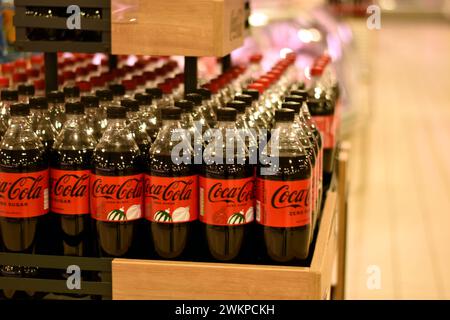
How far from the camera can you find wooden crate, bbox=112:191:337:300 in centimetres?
208

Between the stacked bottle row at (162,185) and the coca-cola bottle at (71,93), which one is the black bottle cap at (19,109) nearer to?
the stacked bottle row at (162,185)

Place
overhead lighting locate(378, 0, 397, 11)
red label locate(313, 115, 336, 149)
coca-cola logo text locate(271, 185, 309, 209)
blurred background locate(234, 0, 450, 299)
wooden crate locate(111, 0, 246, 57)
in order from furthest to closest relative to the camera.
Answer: overhead lighting locate(378, 0, 397, 11) < blurred background locate(234, 0, 450, 299) < red label locate(313, 115, 336, 149) < wooden crate locate(111, 0, 246, 57) < coca-cola logo text locate(271, 185, 309, 209)

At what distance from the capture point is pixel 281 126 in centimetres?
221

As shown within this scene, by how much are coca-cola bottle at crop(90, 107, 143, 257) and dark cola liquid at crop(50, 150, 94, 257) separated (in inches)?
2.1

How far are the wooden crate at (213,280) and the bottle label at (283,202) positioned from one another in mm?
127

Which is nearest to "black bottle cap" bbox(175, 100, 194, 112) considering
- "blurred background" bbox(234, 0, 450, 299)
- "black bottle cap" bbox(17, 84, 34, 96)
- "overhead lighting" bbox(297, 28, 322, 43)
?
"black bottle cap" bbox(17, 84, 34, 96)

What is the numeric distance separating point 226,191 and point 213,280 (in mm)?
249

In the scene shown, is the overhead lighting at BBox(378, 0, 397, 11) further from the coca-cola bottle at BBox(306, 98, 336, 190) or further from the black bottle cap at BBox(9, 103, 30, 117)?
the black bottle cap at BBox(9, 103, 30, 117)

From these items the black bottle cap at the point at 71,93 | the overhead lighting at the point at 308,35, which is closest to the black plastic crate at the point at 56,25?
the black bottle cap at the point at 71,93

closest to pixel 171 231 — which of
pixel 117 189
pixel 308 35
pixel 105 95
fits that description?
pixel 117 189

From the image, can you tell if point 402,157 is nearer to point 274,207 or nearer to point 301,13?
point 301,13

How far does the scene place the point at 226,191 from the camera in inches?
82.2

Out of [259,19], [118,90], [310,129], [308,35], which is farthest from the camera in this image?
[308,35]

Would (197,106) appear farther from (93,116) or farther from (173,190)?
(173,190)
